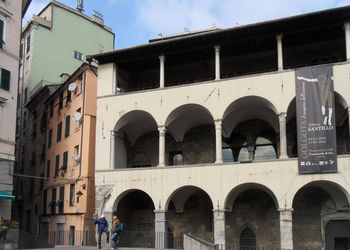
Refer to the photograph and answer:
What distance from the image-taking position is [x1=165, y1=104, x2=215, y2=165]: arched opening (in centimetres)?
2764

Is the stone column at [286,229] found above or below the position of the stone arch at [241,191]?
below

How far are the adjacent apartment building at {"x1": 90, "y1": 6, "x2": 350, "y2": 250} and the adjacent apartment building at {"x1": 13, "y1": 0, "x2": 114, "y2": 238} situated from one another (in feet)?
44.5

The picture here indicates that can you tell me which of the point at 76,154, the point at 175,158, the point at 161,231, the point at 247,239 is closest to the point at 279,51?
the point at 175,158

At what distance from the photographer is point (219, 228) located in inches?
920

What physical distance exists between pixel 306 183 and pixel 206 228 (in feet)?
23.3

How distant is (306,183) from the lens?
2222 cm

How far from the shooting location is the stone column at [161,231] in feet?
79.9

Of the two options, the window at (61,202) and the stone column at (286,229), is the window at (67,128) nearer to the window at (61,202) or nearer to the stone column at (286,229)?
the window at (61,202)

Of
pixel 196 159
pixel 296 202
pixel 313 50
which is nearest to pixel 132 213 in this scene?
pixel 196 159

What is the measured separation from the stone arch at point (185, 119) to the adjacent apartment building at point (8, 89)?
889 cm

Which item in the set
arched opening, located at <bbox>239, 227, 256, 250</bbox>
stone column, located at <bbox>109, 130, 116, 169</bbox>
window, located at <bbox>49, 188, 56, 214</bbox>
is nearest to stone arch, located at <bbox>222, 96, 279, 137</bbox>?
arched opening, located at <bbox>239, 227, 256, 250</bbox>

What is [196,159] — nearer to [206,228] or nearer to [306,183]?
[206,228]

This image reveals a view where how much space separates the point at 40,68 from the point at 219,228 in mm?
25542

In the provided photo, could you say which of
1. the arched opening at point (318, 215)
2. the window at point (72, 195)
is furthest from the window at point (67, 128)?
the arched opening at point (318, 215)
